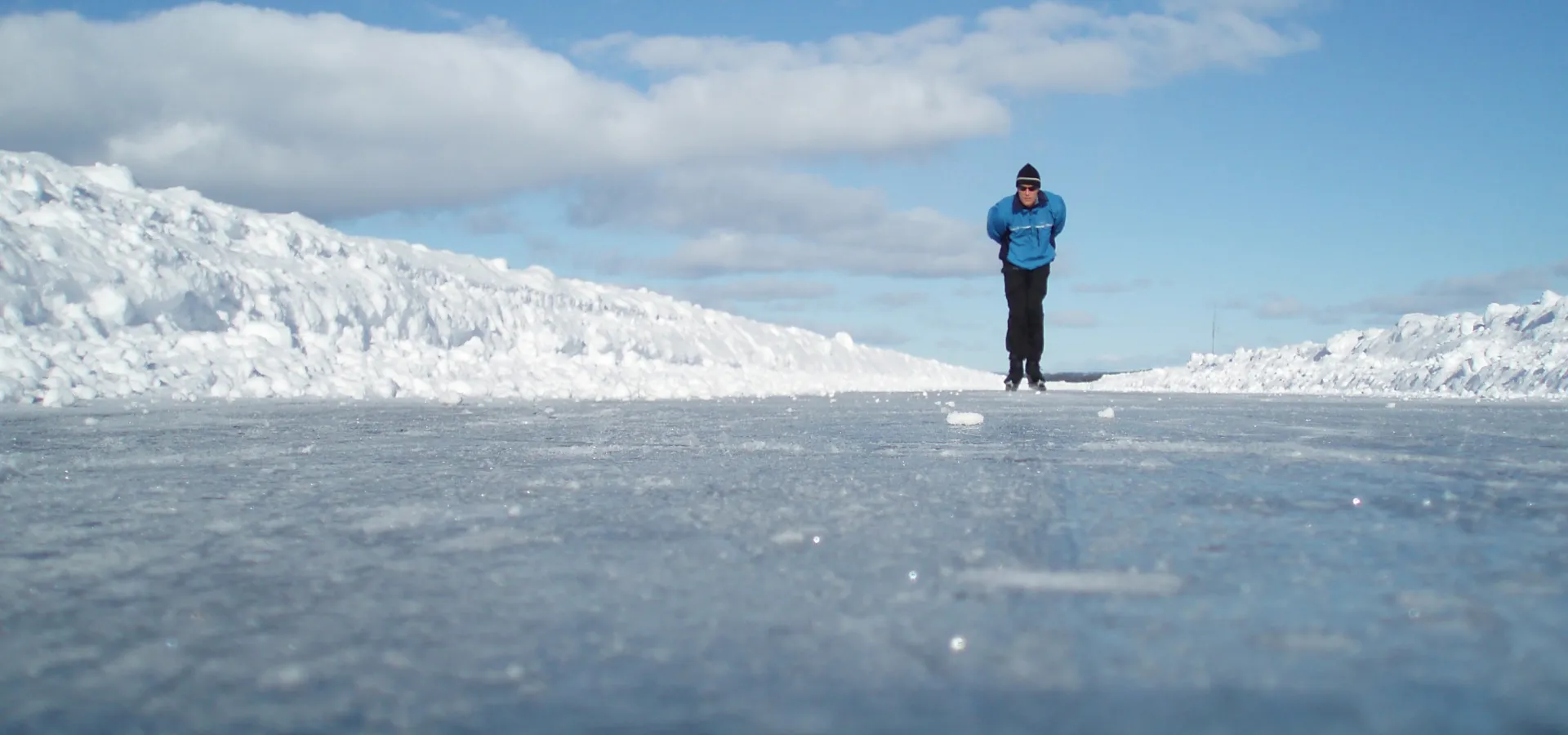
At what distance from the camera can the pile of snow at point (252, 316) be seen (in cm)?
742

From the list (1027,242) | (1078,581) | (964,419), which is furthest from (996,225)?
(1078,581)

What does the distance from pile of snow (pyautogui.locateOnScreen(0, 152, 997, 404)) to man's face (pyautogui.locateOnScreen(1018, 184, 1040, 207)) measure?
3233 mm

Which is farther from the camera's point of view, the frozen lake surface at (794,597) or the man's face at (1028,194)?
the man's face at (1028,194)

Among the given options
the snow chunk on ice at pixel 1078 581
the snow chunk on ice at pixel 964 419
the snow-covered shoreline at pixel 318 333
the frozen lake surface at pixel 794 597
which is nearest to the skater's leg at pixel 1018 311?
the snow-covered shoreline at pixel 318 333

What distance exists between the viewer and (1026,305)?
304 inches

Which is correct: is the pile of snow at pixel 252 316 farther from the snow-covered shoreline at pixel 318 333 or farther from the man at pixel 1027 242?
the man at pixel 1027 242

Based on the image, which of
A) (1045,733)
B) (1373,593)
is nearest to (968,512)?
(1373,593)

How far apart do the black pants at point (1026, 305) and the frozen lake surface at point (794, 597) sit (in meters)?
5.07

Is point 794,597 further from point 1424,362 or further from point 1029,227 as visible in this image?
point 1424,362

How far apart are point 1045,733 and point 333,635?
75 centimetres

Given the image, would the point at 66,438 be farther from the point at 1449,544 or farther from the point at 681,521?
the point at 1449,544

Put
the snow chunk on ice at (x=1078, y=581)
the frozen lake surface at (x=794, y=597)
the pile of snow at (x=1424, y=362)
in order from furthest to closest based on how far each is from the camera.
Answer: the pile of snow at (x=1424, y=362) → the snow chunk on ice at (x=1078, y=581) → the frozen lake surface at (x=794, y=597)

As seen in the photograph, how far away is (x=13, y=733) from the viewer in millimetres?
843

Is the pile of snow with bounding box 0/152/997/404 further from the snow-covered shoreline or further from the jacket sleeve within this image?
the jacket sleeve
